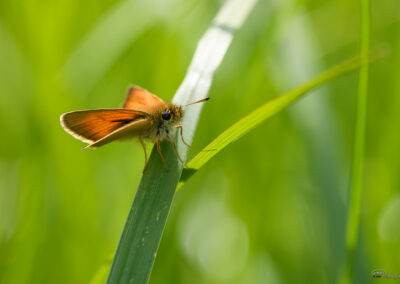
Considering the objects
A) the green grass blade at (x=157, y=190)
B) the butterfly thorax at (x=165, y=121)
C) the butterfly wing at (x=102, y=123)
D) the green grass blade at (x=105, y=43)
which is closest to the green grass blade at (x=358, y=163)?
the green grass blade at (x=157, y=190)

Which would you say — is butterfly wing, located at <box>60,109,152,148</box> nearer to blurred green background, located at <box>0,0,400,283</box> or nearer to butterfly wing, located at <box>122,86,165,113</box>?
butterfly wing, located at <box>122,86,165,113</box>

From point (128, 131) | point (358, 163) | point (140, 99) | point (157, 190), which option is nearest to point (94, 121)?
point (128, 131)

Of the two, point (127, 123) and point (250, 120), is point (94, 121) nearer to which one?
point (127, 123)

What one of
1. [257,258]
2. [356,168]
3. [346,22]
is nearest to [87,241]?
[257,258]

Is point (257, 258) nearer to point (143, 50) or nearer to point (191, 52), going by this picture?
point (191, 52)

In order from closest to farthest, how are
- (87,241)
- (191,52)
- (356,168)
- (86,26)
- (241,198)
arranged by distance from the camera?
(356,168), (87,241), (241,198), (191,52), (86,26)

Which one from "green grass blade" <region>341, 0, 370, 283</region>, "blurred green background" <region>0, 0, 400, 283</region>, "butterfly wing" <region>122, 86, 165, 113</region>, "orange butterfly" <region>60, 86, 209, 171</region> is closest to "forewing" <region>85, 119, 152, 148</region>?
"orange butterfly" <region>60, 86, 209, 171</region>
